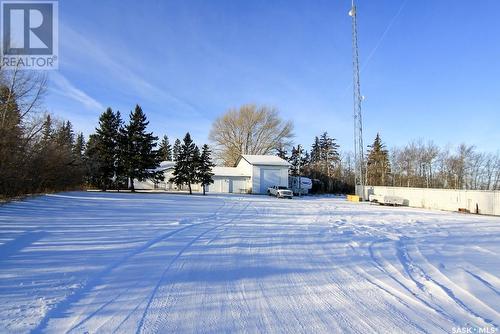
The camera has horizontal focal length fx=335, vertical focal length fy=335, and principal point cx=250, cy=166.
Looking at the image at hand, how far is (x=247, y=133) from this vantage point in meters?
63.4

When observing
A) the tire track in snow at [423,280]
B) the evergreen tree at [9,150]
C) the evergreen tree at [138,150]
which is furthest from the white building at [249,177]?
the tire track in snow at [423,280]

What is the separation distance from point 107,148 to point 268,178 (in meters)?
22.5

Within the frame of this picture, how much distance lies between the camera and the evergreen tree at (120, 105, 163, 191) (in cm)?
4006

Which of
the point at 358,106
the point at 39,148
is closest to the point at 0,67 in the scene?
the point at 39,148

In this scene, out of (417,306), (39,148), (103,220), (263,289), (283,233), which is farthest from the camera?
(39,148)

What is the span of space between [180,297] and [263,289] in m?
1.31

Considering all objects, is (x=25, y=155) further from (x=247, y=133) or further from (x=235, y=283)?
(x=247, y=133)

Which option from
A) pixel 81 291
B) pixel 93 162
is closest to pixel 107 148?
pixel 93 162

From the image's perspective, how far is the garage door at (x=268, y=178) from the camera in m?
49.8

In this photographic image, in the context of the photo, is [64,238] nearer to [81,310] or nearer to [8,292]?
[8,292]

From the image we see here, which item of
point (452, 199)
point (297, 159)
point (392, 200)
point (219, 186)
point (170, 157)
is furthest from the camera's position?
point (170, 157)

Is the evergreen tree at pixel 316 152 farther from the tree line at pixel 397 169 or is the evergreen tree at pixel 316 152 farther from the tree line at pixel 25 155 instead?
the tree line at pixel 25 155

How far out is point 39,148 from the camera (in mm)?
24016

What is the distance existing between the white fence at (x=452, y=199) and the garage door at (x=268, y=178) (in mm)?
17313
